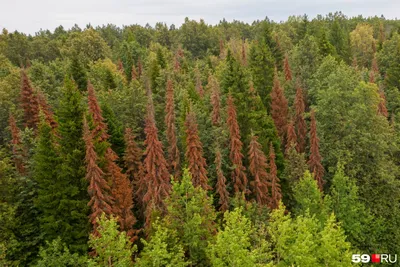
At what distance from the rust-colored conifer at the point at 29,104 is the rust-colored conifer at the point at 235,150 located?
27.3 meters

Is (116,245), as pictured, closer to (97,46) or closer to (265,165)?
(265,165)

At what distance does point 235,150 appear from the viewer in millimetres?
41625

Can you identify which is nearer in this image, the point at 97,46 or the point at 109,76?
the point at 109,76

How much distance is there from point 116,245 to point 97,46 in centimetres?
8090

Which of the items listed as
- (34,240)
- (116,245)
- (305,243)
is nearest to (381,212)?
(305,243)

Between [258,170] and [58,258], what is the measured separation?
22515 mm

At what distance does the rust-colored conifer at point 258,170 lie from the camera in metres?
41.0

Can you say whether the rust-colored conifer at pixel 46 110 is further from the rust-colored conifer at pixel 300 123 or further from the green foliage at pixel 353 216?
the green foliage at pixel 353 216

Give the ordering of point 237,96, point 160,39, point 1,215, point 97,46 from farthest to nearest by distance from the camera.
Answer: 1. point 160,39
2. point 97,46
3. point 237,96
4. point 1,215

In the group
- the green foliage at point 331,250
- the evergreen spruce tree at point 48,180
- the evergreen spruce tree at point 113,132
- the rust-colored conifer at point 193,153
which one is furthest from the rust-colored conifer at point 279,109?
the evergreen spruce tree at point 48,180

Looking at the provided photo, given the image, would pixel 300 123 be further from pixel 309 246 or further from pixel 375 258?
pixel 309 246

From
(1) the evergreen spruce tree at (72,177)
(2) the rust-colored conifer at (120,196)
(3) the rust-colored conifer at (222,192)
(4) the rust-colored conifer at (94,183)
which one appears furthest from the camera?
(3) the rust-colored conifer at (222,192)

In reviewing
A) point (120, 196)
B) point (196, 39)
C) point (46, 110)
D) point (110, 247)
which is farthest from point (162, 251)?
point (196, 39)

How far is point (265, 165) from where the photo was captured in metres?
41.9
